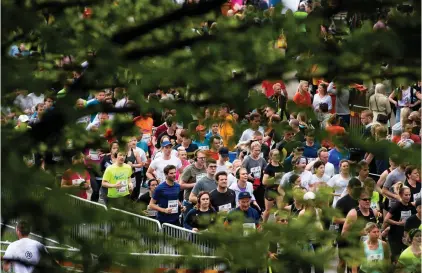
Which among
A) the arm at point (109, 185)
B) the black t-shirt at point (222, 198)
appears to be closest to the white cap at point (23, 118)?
the black t-shirt at point (222, 198)

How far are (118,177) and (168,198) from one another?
1.13m

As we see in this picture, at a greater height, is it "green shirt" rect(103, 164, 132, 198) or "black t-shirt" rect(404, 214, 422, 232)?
"green shirt" rect(103, 164, 132, 198)

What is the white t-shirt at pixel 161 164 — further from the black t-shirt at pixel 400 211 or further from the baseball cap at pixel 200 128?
the baseball cap at pixel 200 128

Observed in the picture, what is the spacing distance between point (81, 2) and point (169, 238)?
63 centimetres

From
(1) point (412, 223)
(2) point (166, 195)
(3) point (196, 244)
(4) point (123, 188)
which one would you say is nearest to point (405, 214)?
(1) point (412, 223)

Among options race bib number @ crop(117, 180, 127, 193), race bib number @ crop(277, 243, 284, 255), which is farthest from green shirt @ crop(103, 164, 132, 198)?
race bib number @ crop(277, 243, 284, 255)

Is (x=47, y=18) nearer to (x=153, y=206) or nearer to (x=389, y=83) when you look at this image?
(x=389, y=83)

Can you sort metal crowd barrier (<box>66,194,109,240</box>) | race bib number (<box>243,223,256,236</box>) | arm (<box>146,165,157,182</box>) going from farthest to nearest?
1. arm (<box>146,165,157,182</box>)
2. race bib number (<box>243,223,256,236</box>)
3. metal crowd barrier (<box>66,194,109,240</box>)

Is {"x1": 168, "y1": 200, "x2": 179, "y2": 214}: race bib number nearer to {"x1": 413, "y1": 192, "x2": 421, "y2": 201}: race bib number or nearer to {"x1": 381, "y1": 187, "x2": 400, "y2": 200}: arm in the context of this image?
{"x1": 381, "y1": 187, "x2": 400, "y2": 200}: arm

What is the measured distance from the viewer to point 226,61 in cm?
251

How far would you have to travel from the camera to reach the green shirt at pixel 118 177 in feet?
45.7

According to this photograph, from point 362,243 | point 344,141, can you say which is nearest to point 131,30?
point 344,141

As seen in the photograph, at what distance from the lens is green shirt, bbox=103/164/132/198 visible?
45.7ft

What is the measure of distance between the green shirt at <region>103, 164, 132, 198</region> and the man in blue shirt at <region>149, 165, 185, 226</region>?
1.54 ft
